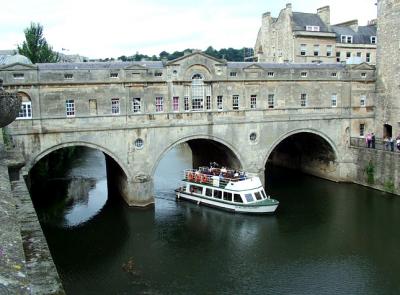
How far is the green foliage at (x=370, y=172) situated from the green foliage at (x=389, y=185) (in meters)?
1.46

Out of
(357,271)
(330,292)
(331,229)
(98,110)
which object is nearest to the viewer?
(330,292)

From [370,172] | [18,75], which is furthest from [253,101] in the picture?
[18,75]

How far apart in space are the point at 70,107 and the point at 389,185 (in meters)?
23.7

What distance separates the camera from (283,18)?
50531 mm

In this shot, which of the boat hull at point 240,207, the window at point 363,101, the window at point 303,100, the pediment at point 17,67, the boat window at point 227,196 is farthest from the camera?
the window at point 363,101

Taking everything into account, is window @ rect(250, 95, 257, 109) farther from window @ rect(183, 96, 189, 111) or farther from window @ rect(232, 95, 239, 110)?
window @ rect(183, 96, 189, 111)

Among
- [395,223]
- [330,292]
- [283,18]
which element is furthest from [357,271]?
[283,18]

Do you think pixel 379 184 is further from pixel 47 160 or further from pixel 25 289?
pixel 25 289

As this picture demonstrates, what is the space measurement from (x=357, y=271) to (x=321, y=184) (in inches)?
683

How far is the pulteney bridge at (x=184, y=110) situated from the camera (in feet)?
95.0

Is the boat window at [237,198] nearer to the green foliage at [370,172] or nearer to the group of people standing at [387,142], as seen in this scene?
the green foliage at [370,172]

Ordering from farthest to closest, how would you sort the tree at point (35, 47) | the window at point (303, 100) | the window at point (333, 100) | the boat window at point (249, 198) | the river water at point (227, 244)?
the tree at point (35, 47) → the window at point (333, 100) → the window at point (303, 100) → the boat window at point (249, 198) → the river water at point (227, 244)

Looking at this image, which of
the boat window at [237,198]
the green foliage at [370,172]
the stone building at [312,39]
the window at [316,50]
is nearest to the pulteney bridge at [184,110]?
the green foliage at [370,172]

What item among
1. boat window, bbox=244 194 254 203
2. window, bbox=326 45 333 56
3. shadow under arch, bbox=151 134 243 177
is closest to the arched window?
shadow under arch, bbox=151 134 243 177
